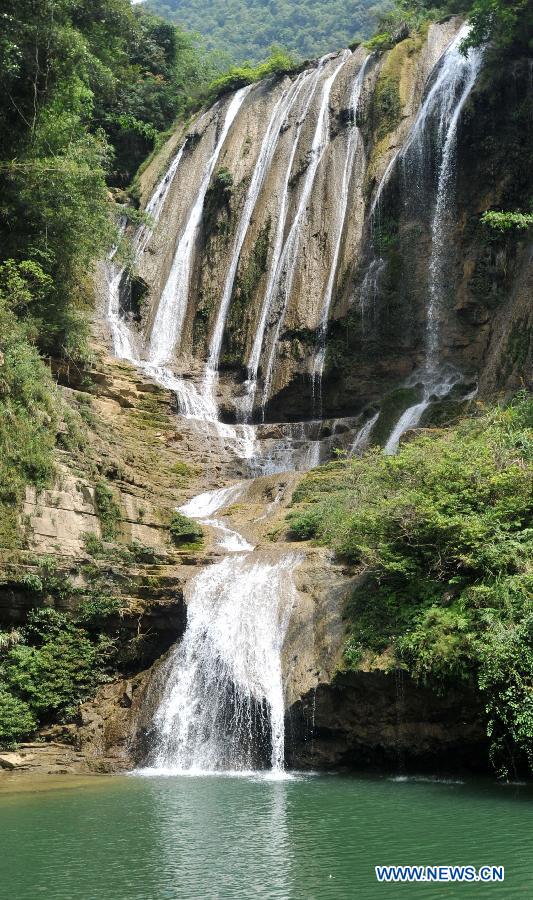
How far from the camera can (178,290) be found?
3478 centimetres

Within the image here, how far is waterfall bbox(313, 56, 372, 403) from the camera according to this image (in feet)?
96.3

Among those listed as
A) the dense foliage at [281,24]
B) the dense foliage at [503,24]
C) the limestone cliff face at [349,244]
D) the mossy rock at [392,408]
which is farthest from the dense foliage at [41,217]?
the dense foliage at [281,24]

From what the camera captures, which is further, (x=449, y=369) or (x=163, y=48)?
(x=163, y=48)

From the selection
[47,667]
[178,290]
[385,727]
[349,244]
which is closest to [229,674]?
[385,727]

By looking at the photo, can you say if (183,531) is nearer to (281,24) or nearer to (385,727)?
(385,727)

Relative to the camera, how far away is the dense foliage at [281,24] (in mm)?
91438

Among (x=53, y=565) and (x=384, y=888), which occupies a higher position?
(x=53, y=565)

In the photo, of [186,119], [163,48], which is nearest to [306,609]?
Answer: [186,119]

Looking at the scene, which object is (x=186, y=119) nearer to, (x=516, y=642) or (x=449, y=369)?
(x=449, y=369)

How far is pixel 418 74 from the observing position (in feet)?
110

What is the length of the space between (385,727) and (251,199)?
2651 cm

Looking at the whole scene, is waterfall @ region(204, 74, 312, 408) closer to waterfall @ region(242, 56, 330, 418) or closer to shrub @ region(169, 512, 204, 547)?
waterfall @ region(242, 56, 330, 418)

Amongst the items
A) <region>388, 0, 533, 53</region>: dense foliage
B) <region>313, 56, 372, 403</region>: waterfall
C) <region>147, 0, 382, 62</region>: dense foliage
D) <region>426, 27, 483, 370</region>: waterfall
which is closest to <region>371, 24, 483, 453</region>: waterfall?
<region>426, 27, 483, 370</region>: waterfall

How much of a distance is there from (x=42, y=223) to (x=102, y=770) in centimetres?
1569
